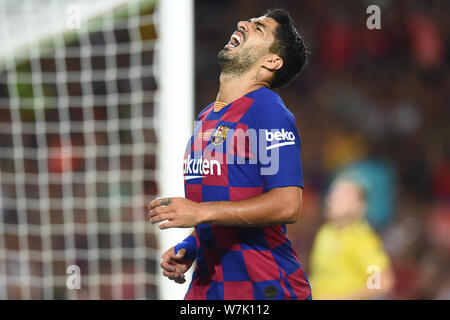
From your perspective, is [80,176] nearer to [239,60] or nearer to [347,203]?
[347,203]

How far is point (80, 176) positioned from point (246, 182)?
12.4ft

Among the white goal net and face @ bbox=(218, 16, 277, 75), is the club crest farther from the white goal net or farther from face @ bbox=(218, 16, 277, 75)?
the white goal net

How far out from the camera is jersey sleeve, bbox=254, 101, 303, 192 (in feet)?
5.85

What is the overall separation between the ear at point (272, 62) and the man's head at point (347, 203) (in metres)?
2.26

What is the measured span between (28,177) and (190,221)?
445 cm

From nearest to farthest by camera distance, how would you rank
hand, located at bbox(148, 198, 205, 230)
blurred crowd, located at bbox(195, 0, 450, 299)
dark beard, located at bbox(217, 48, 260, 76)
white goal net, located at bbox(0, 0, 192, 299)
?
hand, located at bbox(148, 198, 205, 230)
dark beard, located at bbox(217, 48, 260, 76)
white goal net, located at bbox(0, 0, 192, 299)
blurred crowd, located at bbox(195, 0, 450, 299)

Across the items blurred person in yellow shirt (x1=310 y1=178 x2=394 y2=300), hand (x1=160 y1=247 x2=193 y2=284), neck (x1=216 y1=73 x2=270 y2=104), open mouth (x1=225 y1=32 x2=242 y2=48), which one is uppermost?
open mouth (x1=225 y1=32 x2=242 y2=48)

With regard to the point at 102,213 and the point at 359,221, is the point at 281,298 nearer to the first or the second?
the point at 359,221

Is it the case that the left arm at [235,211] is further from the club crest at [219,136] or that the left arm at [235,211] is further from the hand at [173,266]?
the hand at [173,266]

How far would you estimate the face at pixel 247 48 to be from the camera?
2010 millimetres

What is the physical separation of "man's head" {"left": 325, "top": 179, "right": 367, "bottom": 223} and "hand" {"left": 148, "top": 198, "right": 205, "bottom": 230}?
255 centimetres

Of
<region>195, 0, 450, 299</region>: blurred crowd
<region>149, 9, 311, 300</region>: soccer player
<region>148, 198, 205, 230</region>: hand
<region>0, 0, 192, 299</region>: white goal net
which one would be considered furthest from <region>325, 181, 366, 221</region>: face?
A: <region>148, 198, 205, 230</region>: hand

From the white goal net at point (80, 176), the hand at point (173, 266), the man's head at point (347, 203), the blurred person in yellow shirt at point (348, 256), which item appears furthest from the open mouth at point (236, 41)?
the white goal net at point (80, 176)
